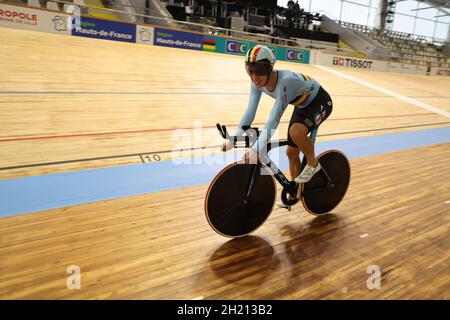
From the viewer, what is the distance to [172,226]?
2.28 metres

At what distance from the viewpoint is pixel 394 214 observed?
2.72 metres

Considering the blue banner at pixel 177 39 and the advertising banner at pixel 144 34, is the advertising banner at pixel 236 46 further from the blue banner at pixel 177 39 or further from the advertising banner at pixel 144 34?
the advertising banner at pixel 144 34

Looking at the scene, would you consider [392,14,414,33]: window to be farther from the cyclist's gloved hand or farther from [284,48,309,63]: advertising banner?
the cyclist's gloved hand

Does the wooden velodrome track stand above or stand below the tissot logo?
below

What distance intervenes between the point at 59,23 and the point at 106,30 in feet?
4.22

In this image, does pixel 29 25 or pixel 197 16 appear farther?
pixel 197 16

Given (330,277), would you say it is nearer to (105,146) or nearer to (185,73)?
(105,146)

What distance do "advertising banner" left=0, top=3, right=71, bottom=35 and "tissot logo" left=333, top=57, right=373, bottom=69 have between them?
11.1 metres

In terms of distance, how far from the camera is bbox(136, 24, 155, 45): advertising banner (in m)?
10.1

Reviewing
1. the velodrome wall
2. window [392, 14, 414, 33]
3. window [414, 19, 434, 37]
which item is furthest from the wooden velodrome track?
window [414, 19, 434, 37]

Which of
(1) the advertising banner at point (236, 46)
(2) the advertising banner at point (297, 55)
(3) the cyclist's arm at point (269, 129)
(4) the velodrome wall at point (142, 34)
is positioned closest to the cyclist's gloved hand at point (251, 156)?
(3) the cyclist's arm at point (269, 129)

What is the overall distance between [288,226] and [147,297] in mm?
1191

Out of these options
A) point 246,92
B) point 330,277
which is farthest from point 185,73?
point 330,277
